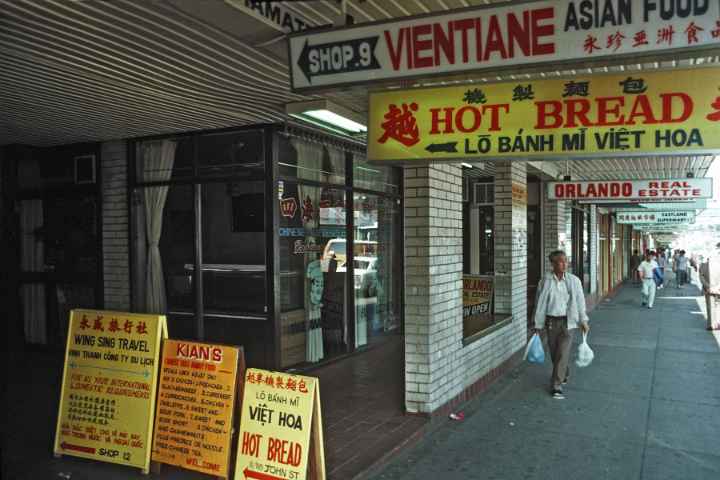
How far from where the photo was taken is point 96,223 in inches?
322

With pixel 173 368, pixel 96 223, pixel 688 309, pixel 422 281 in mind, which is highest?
pixel 96 223

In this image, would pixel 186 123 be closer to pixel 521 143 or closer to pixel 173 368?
pixel 173 368

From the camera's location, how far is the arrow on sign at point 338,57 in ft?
11.1

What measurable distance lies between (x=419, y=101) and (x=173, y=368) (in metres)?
2.74

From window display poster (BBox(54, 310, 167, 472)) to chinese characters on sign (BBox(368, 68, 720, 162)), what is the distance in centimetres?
230

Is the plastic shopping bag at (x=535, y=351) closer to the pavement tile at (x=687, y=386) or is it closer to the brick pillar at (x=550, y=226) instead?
the pavement tile at (x=687, y=386)

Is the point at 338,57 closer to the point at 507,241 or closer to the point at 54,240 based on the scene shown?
the point at 507,241

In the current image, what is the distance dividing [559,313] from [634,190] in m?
4.76

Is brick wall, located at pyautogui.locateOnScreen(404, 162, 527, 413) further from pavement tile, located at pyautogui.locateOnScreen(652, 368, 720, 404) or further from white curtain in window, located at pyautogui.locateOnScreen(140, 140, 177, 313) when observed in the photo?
white curtain in window, located at pyautogui.locateOnScreen(140, 140, 177, 313)

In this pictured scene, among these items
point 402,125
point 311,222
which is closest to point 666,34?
point 402,125

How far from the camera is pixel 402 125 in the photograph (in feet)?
15.1

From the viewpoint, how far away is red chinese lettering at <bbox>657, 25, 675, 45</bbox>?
283 centimetres

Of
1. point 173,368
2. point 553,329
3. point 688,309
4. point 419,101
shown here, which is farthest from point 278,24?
point 688,309

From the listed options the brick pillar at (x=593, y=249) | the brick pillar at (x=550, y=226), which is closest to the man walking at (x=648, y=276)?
the brick pillar at (x=593, y=249)
